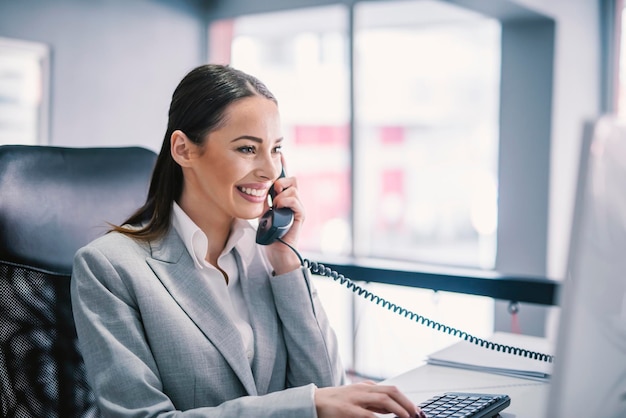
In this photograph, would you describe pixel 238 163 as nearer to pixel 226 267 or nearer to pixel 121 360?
pixel 226 267

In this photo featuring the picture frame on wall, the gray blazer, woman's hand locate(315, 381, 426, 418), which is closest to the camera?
woman's hand locate(315, 381, 426, 418)

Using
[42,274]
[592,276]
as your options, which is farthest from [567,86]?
[592,276]

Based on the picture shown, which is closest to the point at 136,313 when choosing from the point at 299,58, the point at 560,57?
the point at 560,57

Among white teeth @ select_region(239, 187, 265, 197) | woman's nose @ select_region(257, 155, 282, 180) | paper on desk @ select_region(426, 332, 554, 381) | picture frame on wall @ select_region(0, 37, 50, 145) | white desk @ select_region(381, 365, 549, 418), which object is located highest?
picture frame on wall @ select_region(0, 37, 50, 145)

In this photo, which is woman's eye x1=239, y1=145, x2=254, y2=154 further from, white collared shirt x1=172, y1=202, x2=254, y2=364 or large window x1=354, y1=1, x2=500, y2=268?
large window x1=354, y1=1, x2=500, y2=268

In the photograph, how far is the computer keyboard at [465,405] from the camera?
1095 mm

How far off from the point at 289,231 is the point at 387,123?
3543mm

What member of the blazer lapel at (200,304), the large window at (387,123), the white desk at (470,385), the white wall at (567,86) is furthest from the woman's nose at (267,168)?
the white wall at (567,86)

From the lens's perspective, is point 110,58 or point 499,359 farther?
point 110,58

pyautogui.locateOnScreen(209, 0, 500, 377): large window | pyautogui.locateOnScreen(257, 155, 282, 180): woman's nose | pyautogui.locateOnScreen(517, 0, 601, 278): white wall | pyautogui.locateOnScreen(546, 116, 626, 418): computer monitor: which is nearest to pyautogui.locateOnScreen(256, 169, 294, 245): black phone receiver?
pyautogui.locateOnScreen(257, 155, 282, 180): woman's nose

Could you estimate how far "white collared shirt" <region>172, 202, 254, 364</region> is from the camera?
4.48 ft

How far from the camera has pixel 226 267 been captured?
1.46m

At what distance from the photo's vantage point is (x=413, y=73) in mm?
4828

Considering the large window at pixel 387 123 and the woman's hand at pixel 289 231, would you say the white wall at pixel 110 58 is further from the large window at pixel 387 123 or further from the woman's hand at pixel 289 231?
the woman's hand at pixel 289 231
